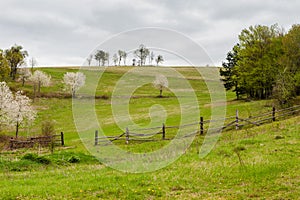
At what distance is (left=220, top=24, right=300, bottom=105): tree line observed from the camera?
34.9 m

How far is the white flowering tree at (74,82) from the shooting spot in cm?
7900

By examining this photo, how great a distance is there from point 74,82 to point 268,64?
176 feet

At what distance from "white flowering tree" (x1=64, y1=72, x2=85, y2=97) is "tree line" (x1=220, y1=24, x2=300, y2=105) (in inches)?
1594

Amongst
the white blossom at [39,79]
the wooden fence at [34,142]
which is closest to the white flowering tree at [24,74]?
the white blossom at [39,79]

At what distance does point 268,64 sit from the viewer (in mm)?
45719

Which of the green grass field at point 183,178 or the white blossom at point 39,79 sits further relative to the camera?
the white blossom at point 39,79

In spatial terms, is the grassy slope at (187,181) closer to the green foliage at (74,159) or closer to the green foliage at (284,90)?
the green foliage at (74,159)

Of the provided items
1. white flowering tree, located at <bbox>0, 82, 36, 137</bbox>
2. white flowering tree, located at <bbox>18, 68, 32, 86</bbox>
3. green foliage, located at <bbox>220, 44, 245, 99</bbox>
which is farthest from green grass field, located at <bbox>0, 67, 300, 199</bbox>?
white flowering tree, located at <bbox>18, 68, 32, 86</bbox>

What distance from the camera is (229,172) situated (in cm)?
1047

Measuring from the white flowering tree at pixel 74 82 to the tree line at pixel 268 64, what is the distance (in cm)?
4049

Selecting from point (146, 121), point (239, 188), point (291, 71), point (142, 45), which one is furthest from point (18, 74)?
point (239, 188)

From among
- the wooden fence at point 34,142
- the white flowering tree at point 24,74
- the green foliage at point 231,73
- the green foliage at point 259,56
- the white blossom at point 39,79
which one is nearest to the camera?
the wooden fence at point 34,142

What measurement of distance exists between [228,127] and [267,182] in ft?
59.2

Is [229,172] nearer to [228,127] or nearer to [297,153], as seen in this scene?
[297,153]
